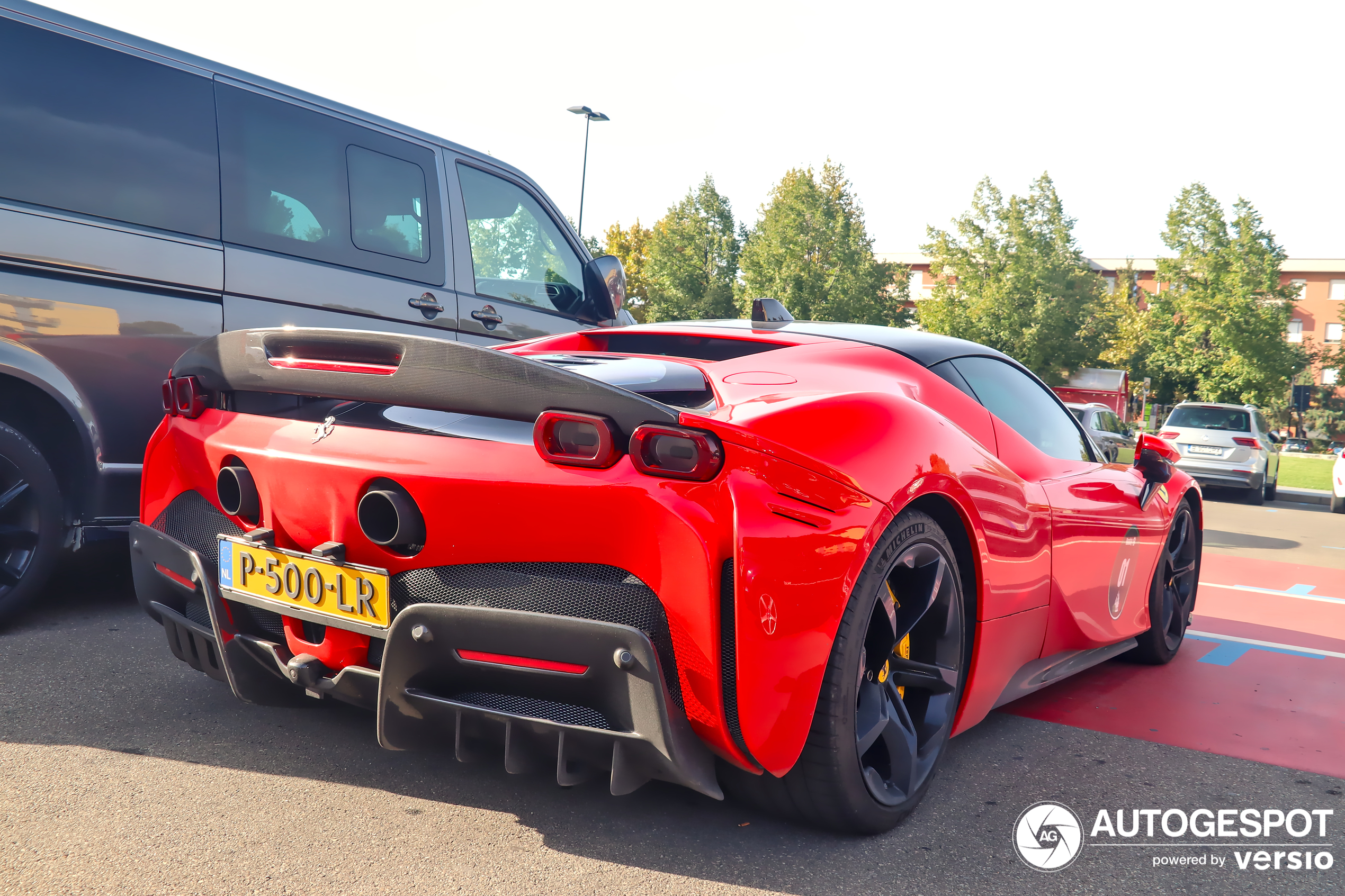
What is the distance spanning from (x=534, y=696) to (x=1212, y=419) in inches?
676

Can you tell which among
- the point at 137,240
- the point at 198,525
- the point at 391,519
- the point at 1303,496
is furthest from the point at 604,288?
the point at 1303,496

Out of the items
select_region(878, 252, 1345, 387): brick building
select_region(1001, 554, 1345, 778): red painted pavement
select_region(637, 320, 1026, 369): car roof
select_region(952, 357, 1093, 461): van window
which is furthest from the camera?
select_region(878, 252, 1345, 387): brick building

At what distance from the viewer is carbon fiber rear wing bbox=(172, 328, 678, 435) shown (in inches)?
78.2

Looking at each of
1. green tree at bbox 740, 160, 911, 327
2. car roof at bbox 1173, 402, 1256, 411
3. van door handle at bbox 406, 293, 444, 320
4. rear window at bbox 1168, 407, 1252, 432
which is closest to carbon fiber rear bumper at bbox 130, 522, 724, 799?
van door handle at bbox 406, 293, 444, 320

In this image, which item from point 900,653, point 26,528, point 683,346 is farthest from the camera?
point 26,528

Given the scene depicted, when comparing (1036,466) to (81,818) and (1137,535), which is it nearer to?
(1137,535)

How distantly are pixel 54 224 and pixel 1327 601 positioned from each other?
23.4 ft

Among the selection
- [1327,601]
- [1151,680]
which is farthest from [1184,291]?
[1151,680]

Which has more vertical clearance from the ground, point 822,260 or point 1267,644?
point 822,260

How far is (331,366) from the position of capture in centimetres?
234

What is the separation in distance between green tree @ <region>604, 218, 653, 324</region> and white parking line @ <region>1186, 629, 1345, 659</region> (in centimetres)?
3978

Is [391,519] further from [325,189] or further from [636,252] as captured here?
[636,252]

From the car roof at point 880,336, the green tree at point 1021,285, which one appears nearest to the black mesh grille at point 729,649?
the car roof at point 880,336

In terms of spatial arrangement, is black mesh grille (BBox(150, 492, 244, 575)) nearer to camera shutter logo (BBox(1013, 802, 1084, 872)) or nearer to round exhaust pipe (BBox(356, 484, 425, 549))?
round exhaust pipe (BBox(356, 484, 425, 549))
